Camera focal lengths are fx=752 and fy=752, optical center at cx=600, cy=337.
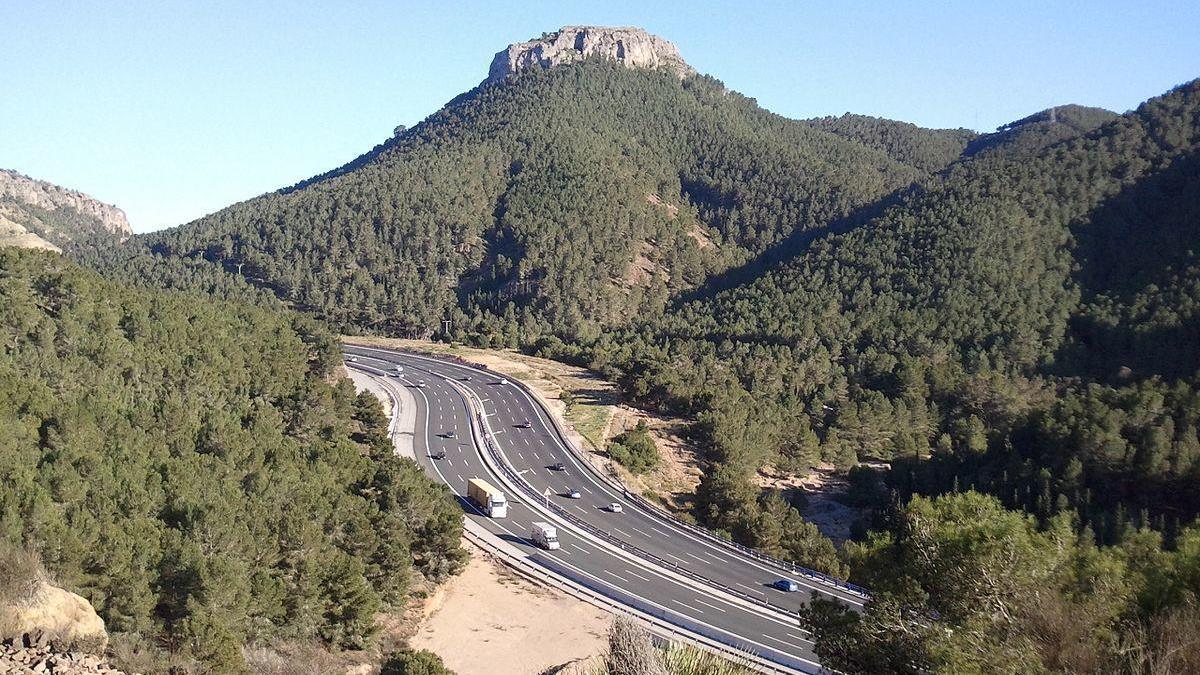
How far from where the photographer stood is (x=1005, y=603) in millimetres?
12508

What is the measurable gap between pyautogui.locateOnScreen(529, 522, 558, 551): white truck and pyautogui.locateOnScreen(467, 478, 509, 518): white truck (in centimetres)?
385

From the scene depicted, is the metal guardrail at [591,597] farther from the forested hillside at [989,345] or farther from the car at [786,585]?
the forested hillside at [989,345]

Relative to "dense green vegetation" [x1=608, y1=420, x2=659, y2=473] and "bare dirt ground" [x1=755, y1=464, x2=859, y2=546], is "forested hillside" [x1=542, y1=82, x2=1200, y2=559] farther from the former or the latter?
"dense green vegetation" [x1=608, y1=420, x2=659, y2=473]

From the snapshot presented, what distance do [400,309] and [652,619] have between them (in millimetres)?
94419

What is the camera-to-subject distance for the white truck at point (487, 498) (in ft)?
141

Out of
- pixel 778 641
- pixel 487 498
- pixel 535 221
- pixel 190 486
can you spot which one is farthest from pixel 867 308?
pixel 190 486

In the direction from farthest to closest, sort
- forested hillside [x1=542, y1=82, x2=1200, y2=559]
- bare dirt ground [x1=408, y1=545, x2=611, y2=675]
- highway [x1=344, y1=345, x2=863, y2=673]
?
forested hillside [x1=542, y1=82, x2=1200, y2=559], highway [x1=344, y1=345, x2=863, y2=673], bare dirt ground [x1=408, y1=545, x2=611, y2=675]

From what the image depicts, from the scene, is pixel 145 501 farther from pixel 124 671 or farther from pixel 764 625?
pixel 764 625

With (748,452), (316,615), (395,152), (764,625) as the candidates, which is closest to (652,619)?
(764,625)

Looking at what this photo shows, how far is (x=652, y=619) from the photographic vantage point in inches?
1201

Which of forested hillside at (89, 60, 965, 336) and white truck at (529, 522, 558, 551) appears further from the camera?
forested hillside at (89, 60, 965, 336)

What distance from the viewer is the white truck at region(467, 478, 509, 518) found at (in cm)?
4294

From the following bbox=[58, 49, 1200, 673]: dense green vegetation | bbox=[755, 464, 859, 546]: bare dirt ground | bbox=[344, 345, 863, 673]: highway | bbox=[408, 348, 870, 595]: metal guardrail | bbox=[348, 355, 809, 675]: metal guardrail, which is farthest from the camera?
bbox=[755, 464, 859, 546]: bare dirt ground

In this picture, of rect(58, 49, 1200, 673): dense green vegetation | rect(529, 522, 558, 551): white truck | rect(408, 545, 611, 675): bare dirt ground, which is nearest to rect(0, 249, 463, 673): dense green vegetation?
rect(408, 545, 611, 675): bare dirt ground
